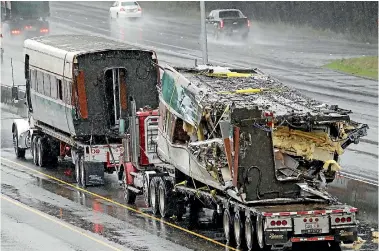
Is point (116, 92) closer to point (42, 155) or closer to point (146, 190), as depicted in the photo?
point (42, 155)

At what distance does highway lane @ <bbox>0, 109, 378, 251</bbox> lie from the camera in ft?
87.2

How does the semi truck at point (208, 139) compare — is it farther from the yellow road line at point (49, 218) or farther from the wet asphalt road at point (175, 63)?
the yellow road line at point (49, 218)

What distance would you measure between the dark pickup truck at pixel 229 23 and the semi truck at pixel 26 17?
983cm

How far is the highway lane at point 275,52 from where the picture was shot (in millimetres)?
44812

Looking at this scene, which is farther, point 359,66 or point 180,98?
point 359,66

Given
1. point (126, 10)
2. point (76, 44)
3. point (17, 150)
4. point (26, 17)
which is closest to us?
point (76, 44)

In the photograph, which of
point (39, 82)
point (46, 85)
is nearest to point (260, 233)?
point (46, 85)

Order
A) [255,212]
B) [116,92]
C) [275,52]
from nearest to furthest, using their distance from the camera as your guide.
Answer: [255,212]
[116,92]
[275,52]

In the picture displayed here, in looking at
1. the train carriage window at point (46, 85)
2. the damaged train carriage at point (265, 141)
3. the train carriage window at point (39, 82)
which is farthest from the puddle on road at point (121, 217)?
the train carriage window at point (39, 82)

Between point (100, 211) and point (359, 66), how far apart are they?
29.7 metres

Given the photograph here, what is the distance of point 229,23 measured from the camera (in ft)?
229

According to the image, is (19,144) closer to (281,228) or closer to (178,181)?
(178,181)

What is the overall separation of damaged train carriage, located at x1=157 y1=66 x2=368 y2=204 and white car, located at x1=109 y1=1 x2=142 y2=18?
5122 cm

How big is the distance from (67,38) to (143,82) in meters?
4.80
